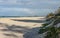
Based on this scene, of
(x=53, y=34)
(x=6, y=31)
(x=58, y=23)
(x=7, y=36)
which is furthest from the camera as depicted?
(x=6, y=31)

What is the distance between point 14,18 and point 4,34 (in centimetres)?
82

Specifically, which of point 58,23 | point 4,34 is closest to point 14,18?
point 4,34

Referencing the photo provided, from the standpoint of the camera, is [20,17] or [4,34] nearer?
[4,34]

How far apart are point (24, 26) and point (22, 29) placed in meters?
0.14

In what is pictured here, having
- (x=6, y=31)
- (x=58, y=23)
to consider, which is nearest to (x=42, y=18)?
(x=6, y=31)

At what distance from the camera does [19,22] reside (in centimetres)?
370

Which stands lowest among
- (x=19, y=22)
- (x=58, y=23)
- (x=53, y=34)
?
(x=53, y=34)

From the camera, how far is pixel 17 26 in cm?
351

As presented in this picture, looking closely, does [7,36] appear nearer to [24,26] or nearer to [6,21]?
[24,26]

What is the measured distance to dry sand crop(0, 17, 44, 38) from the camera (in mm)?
3109

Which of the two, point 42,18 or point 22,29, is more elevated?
point 42,18

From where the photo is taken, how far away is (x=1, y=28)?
350 cm

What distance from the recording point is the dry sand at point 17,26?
3.11m

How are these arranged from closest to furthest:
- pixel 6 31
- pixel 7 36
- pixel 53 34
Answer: pixel 53 34
pixel 7 36
pixel 6 31
